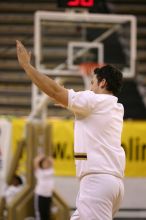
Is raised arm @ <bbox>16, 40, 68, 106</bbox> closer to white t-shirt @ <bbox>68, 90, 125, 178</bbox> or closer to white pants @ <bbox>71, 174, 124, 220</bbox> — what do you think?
white t-shirt @ <bbox>68, 90, 125, 178</bbox>

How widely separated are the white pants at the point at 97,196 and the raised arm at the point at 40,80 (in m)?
0.57

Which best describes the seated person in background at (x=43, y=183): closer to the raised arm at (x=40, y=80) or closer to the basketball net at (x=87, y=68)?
the basketball net at (x=87, y=68)

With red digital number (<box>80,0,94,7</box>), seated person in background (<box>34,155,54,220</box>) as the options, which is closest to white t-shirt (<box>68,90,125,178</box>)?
red digital number (<box>80,0,94,7</box>)

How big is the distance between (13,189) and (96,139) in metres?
7.82

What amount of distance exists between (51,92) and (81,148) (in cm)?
43

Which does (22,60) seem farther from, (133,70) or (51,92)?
(133,70)

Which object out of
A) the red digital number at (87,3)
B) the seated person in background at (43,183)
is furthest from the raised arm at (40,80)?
the seated person in background at (43,183)

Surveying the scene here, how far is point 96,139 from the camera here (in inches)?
181

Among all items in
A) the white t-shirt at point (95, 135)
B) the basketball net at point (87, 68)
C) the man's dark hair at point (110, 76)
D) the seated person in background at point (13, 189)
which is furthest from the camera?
the seated person in background at point (13, 189)

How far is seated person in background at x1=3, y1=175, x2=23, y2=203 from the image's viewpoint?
1211cm

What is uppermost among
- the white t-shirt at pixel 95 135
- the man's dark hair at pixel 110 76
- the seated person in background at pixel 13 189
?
the man's dark hair at pixel 110 76

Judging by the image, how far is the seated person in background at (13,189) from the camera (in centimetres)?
1211

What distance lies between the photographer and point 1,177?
12.2 metres

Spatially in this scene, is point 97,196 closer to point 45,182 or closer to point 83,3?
point 83,3
